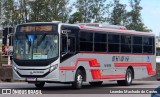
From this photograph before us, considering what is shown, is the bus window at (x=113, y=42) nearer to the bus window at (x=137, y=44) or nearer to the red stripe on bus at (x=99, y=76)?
the red stripe on bus at (x=99, y=76)

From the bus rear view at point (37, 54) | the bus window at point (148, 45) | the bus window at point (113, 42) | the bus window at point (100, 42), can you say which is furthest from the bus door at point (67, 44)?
the bus window at point (148, 45)

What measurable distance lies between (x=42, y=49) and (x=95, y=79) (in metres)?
3.89

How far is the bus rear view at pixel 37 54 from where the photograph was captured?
21516 mm

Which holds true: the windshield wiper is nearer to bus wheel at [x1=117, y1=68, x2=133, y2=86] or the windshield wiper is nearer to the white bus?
the white bus

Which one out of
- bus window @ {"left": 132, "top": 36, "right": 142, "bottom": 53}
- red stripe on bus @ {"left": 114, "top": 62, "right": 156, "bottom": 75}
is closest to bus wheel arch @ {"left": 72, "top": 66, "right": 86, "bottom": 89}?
red stripe on bus @ {"left": 114, "top": 62, "right": 156, "bottom": 75}

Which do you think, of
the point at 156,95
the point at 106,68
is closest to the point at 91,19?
the point at 106,68

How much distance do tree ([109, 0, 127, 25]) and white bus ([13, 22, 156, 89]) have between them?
121 ft

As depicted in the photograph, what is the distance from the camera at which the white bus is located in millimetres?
21594

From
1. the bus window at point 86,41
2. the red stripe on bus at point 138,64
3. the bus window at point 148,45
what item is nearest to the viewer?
the bus window at point 86,41

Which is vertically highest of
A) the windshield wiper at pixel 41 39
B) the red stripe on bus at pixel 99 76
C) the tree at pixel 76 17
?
the tree at pixel 76 17

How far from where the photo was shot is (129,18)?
65.6 metres

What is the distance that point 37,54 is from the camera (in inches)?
856

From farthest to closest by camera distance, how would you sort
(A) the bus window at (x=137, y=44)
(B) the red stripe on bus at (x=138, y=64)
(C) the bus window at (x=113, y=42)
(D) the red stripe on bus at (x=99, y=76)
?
(A) the bus window at (x=137, y=44) → (B) the red stripe on bus at (x=138, y=64) → (C) the bus window at (x=113, y=42) → (D) the red stripe on bus at (x=99, y=76)

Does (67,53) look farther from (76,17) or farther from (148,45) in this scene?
(76,17)
